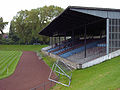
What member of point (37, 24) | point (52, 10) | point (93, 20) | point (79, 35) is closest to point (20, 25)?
point (37, 24)

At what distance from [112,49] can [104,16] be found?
13.7 feet

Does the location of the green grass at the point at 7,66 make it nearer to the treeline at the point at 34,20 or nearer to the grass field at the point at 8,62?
the grass field at the point at 8,62

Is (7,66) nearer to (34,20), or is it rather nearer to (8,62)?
(8,62)

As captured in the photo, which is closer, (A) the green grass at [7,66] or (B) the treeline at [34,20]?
(A) the green grass at [7,66]

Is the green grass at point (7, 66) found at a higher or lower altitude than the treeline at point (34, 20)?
lower

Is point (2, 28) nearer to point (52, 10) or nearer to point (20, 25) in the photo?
point (20, 25)

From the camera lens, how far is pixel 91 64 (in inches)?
629

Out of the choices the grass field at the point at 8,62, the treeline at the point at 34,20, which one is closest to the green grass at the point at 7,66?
the grass field at the point at 8,62

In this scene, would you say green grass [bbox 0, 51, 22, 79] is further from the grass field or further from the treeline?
the treeline

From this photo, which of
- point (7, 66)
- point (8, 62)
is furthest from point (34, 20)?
point (7, 66)

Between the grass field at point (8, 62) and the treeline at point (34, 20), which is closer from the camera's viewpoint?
the grass field at point (8, 62)

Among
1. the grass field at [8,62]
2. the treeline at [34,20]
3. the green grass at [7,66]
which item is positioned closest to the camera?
the green grass at [7,66]

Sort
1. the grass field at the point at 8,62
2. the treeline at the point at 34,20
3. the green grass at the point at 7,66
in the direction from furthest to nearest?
the treeline at the point at 34,20
the grass field at the point at 8,62
the green grass at the point at 7,66

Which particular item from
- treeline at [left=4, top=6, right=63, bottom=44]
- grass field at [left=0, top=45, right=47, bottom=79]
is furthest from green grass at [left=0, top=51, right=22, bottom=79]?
treeline at [left=4, top=6, right=63, bottom=44]
